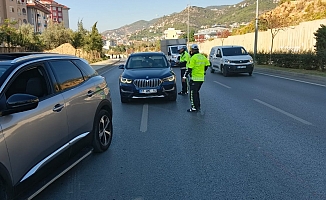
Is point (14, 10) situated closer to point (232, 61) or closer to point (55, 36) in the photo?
point (55, 36)

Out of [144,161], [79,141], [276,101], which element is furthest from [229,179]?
[276,101]

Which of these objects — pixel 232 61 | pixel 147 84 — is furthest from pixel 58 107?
pixel 232 61

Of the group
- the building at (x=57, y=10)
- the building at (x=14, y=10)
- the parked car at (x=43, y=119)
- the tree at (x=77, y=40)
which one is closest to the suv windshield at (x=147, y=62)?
the parked car at (x=43, y=119)

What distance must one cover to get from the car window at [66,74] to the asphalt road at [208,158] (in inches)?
49.7

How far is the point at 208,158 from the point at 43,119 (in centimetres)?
262

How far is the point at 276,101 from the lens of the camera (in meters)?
10.1

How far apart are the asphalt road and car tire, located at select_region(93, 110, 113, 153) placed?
0.45 ft

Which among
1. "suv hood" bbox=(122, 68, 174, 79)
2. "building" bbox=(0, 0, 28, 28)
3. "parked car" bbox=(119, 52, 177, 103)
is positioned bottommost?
"parked car" bbox=(119, 52, 177, 103)

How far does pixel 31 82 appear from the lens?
3867 millimetres

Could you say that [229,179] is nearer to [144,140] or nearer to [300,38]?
[144,140]

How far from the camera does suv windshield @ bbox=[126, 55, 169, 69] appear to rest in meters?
11.2

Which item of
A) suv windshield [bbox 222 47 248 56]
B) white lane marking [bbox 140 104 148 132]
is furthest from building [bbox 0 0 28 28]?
white lane marking [bbox 140 104 148 132]

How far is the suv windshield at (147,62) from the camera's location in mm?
11234

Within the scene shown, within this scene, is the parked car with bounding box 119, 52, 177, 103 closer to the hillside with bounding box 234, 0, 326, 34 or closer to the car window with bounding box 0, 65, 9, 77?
the car window with bounding box 0, 65, 9, 77
